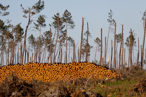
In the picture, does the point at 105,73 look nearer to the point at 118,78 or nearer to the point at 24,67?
the point at 118,78

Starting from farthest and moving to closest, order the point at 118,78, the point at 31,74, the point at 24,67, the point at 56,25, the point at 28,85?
the point at 56,25
the point at 24,67
the point at 31,74
the point at 118,78
the point at 28,85

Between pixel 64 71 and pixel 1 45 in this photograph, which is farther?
pixel 1 45

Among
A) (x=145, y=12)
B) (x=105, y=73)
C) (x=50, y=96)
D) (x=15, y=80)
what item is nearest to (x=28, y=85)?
(x=15, y=80)

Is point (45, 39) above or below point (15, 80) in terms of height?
above

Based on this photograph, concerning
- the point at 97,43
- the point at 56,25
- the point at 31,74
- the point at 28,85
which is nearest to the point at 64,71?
the point at 31,74

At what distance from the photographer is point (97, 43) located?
2344 inches

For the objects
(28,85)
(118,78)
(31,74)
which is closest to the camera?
(28,85)

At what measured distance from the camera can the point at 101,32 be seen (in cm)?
3516

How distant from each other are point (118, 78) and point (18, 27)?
31974 mm

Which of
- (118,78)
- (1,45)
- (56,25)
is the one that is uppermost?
(56,25)

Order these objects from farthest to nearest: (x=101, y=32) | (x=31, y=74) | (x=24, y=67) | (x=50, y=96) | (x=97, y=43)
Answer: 1. (x=97, y=43)
2. (x=101, y=32)
3. (x=24, y=67)
4. (x=31, y=74)
5. (x=50, y=96)

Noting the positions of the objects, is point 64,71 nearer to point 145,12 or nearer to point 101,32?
point 101,32

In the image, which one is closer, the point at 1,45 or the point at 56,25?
the point at 56,25

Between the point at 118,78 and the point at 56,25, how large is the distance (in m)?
29.1
